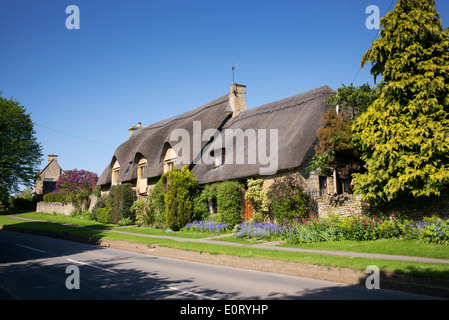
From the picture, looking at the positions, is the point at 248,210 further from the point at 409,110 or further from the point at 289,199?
the point at 409,110

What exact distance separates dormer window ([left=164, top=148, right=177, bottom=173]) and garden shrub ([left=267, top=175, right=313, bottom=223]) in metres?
10.9

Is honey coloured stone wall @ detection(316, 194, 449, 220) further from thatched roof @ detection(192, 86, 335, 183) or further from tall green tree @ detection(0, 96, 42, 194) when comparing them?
tall green tree @ detection(0, 96, 42, 194)

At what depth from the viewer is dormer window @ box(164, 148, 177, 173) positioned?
90.2ft

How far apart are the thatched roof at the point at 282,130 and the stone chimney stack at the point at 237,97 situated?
2212 millimetres

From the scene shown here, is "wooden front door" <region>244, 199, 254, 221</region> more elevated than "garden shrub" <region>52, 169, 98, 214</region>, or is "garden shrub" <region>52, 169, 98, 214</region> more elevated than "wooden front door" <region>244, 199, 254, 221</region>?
"garden shrub" <region>52, 169, 98, 214</region>

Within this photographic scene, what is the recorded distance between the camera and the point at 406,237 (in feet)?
43.5

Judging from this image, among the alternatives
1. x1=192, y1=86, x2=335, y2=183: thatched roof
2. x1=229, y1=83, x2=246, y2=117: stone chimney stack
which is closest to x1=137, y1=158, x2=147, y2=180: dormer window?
x1=192, y1=86, x2=335, y2=183: thatched roof

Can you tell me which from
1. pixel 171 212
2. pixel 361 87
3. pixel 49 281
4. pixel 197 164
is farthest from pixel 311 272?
pixel 197 164

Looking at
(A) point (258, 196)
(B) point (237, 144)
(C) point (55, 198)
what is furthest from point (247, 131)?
(C) point (55, 198)

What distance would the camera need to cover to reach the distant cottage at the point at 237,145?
19625 millimetres

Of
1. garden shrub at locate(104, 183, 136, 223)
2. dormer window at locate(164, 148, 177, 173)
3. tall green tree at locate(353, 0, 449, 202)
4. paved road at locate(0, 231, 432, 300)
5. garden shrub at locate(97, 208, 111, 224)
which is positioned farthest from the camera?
garden shrub at locate(97, 208, 111, 224)

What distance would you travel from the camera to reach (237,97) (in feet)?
97.9

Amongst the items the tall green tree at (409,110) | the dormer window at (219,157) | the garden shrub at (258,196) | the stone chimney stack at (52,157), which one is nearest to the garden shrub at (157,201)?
the dormer window at (219,157)

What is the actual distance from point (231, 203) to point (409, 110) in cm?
1054
